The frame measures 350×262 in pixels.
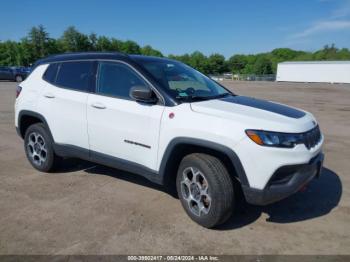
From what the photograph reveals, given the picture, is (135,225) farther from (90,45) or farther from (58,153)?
(90,45)

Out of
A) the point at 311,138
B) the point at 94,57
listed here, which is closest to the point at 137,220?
the point at 311,138

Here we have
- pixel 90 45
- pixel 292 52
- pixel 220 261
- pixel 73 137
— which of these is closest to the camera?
pixel 220 261

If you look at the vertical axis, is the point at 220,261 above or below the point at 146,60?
below

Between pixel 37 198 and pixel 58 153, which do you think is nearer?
pixel 37 198

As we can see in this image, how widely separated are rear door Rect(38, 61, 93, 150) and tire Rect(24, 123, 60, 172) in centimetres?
25

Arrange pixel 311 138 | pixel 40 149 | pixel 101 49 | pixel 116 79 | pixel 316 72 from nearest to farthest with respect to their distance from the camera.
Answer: pixel 311 138 → pixel 116 79 → pixel 40 149 → pixel 316 72 → pixel 101 49

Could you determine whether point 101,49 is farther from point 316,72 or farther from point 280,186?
point 280,186

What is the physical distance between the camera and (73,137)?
454 centimetres

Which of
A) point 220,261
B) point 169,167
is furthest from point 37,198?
point 220,261

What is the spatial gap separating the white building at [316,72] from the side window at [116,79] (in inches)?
2741

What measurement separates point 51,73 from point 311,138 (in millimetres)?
3845

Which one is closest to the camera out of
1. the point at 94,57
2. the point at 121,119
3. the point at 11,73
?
the point at 121,119

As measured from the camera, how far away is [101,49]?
292ft

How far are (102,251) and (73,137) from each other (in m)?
2.00
